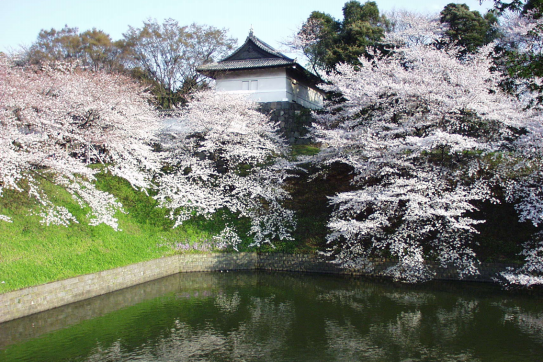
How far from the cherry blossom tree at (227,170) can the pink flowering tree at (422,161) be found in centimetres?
303

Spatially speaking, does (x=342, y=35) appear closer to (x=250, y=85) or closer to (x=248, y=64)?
(x=248, y=64)

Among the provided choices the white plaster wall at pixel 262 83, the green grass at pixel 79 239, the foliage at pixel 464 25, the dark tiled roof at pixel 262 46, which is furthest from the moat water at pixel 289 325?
the foliage at pixel 464 25

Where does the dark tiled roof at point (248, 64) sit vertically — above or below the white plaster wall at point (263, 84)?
above

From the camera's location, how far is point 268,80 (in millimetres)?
24422

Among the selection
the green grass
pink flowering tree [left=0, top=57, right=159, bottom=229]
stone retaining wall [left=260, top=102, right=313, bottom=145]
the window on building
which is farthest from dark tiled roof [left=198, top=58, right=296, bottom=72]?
the green grass

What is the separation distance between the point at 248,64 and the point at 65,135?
1318 cm

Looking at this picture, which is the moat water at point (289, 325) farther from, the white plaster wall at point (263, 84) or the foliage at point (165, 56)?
the foliage at point (165, 56)

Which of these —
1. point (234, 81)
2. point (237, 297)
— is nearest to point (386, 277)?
point (237, 297)

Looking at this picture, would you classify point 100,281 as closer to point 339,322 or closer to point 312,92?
point 339,322

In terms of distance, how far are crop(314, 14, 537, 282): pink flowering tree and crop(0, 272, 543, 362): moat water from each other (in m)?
1.32

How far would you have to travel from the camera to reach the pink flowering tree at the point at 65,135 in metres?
11.5

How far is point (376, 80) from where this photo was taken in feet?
54.3

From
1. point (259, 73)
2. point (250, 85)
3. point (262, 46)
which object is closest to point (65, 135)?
point (250, 85)

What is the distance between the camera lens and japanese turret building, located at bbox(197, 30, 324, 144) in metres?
23.3
